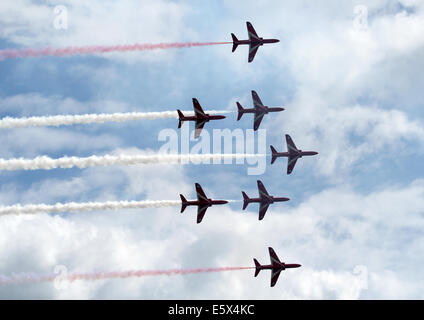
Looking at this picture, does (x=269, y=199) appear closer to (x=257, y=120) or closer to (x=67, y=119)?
(x=257, y=120)

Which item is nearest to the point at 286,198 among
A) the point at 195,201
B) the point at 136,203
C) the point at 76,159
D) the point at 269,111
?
the point at 269,111

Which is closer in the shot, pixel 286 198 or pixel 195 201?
pixel 195 201

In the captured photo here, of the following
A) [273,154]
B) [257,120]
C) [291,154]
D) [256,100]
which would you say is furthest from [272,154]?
[256,100]

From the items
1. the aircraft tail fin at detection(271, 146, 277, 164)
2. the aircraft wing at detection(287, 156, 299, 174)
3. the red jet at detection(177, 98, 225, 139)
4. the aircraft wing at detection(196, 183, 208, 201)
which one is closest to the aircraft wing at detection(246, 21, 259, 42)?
the red jet at detection(177, 98, 225, 139)

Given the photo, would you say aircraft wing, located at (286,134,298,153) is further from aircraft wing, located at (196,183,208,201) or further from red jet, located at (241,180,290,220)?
aircraft wing, located at (196,183,208,201)

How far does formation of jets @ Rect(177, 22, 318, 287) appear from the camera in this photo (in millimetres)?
150625

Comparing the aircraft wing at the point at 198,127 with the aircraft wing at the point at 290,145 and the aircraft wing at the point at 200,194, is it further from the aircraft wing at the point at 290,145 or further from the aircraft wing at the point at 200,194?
the aircraft wing at the point at 290,145

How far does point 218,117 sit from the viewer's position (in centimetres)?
15275

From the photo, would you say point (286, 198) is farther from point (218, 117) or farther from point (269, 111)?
point (218, 117)

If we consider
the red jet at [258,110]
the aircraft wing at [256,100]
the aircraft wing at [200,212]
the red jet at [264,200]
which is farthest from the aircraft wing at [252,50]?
the aircraft wing at [200,212]

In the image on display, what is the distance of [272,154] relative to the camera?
175m
